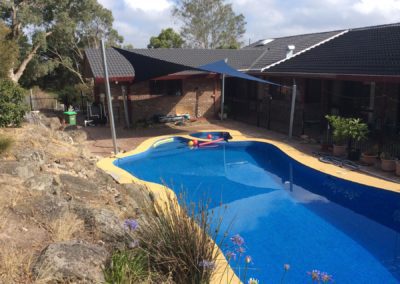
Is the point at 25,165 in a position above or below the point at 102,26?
below

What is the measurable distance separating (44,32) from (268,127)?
18696 mm

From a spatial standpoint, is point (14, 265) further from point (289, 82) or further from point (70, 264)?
point (289, 82)

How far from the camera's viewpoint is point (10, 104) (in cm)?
878

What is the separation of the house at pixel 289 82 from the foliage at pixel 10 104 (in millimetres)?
5500

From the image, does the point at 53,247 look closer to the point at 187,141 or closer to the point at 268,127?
the point at 187,141

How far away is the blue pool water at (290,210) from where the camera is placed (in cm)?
568

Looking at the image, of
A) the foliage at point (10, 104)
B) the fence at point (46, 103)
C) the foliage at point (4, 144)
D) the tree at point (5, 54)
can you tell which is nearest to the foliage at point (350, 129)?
the foliage at point (4, 144)

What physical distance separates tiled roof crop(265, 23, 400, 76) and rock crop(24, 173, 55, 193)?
Answer: 944 centimetres

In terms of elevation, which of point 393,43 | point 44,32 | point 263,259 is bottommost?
point 263,259

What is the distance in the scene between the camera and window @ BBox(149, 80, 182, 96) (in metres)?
16.9

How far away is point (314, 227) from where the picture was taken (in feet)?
23.2

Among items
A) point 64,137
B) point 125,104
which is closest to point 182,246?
point 64,137

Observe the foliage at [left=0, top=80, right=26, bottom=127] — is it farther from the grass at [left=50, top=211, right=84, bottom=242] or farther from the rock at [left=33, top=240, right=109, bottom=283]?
the rock at [left=33, top=240, right=109, bottom=283]

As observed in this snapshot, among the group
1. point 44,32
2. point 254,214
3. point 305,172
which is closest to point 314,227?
point 254,214
